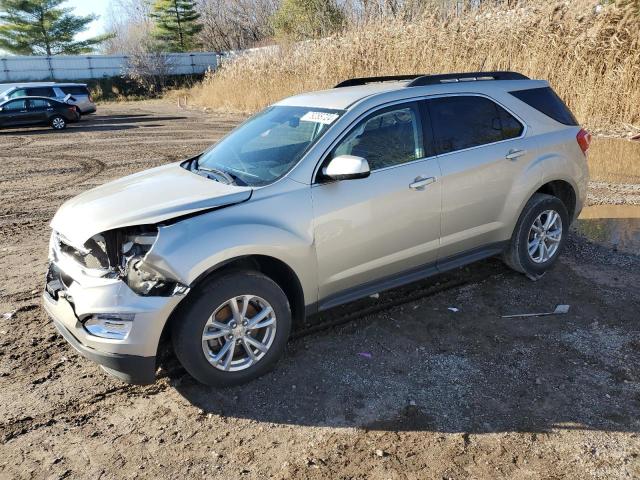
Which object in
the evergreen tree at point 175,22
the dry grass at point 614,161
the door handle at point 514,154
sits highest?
the evergreen tree at point 175,22

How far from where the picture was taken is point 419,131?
4.14 metres

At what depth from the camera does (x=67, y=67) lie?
144 feet

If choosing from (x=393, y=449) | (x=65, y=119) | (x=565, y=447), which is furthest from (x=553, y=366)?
(x=65, y=119)

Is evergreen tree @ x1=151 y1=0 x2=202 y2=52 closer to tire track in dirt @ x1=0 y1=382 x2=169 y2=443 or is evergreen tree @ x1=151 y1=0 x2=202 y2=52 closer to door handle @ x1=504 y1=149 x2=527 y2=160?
door handle @ x1=504 y1=149 x2=527 y2=160

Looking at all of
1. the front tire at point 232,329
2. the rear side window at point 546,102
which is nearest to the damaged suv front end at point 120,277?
the front tire at point 232,329

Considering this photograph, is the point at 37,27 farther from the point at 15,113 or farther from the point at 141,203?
the point at 141,203

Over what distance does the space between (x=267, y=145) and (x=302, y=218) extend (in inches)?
36.0

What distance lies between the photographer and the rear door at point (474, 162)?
4230 millimetres

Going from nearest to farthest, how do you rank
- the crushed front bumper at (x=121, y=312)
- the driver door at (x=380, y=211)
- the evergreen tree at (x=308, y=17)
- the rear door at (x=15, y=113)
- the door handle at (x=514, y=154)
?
the crushed front bumper at (x=121, y=312)
the driver door at (x=380, y=211)
the door handle at (x=514, y=154)
the rear door at (x=15, y=113)
the evergreen tree at (x=308, y=17)

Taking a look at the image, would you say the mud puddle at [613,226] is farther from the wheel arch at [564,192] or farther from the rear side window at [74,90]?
the rear side window at [74,90]

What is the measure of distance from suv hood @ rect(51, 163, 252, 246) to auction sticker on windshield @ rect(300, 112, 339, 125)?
850 mm

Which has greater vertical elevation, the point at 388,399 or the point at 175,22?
the point at 175,22

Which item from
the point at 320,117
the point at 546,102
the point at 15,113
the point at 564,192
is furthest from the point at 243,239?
the point at 15,113

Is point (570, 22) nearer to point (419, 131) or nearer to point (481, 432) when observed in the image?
point (419, 131)
